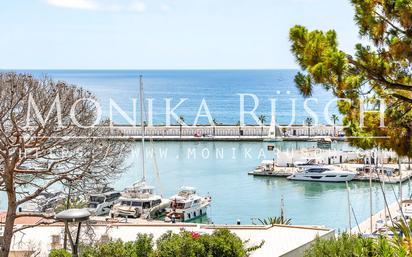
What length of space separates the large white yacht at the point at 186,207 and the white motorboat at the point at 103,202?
256 centimetres

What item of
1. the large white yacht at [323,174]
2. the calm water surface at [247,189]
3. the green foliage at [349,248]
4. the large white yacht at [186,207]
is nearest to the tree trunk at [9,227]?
the green foliage at [349,248]

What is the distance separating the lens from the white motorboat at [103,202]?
27.1m

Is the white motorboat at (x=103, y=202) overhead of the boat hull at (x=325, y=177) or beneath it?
beneath

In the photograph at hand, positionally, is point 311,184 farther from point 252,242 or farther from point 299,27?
point 299,27

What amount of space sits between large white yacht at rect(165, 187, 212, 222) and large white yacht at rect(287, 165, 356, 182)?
8934 millimetres

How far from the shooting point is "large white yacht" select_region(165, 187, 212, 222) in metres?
26.6

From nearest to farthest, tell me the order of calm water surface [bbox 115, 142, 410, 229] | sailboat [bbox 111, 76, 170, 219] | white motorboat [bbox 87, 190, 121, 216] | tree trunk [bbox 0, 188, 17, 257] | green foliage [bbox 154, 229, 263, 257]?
green foliage [bbox 154, 229, 263, 257] < tree trunk [bbox 0, 188, 17, 257] < sailboat [bbox 111, 76, 170, 219] < white motorboat [bbox 87, 190, 121, 216] < calm water surface [bbox 115, 142, 410, 229]

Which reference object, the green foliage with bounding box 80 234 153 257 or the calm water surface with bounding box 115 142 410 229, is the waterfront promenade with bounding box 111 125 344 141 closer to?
the calm water surface with bounding box 115 142 410 229

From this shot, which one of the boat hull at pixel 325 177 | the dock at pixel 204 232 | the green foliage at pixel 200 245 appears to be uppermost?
the green foliage at pixel 200 245

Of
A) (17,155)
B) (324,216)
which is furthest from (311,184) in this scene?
(17,155)

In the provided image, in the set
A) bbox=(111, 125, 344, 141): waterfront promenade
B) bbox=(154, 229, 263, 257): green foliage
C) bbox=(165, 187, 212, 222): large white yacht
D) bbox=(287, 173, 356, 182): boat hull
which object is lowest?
bbox=(165, 187, 212, 222): large white yacht

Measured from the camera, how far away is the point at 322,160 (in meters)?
39.2

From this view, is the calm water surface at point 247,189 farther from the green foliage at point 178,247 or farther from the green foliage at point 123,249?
the green foliage at point 123,249

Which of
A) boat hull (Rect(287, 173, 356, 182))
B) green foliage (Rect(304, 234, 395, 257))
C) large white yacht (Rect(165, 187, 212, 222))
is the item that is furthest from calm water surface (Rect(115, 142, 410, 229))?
green foliage (Rect(304, 234, 395, 257))
